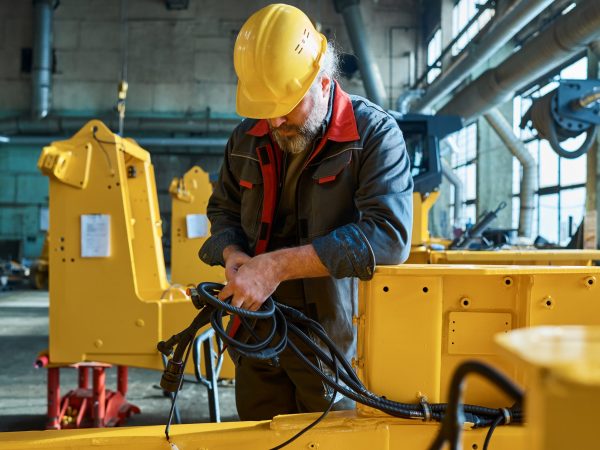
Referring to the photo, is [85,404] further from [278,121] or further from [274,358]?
[278,121]

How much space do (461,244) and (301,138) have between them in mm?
4478

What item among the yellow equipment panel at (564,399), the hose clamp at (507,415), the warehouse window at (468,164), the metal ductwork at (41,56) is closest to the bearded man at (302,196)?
the hose clamp at (507,415)

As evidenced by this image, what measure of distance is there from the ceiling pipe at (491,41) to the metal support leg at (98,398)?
5725 mm

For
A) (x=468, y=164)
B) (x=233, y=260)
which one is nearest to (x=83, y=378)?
(x=233, y=260)

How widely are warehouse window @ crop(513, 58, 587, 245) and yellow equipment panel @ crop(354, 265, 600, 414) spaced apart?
6398 millimetres

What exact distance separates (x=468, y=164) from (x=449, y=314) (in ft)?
38.2

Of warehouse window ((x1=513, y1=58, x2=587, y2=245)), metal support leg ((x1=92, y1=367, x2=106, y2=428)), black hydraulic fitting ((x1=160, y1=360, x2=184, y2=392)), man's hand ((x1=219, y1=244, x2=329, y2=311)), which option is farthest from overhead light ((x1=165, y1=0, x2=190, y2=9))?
black hydraulic fitting ((x1=160, y1=360, x2=184, y2=392))

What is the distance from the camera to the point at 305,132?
1.69 m

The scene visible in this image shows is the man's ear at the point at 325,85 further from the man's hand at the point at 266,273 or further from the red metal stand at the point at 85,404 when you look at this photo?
the red metal stand at the point at 85,404

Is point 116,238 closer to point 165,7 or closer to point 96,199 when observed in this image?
point 96,199

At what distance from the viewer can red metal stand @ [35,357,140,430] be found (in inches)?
143

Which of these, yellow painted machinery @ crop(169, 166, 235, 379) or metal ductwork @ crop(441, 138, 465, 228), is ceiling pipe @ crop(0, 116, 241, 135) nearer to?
metal ductwork @ crop(441, 138, 465, 228)

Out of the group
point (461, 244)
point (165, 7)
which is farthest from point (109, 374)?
point (165, 7)

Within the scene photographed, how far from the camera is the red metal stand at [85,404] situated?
143 inches
